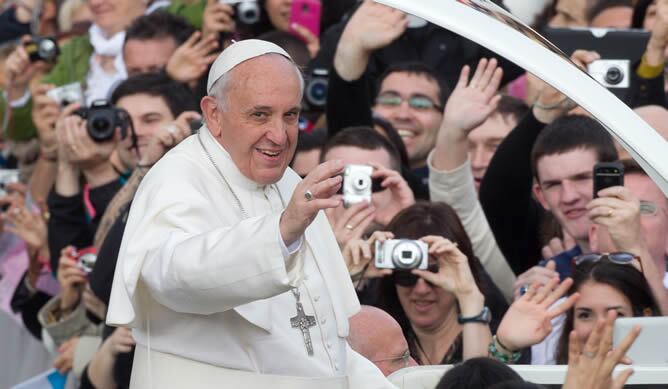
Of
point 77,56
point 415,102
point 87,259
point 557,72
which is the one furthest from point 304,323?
point 77,56

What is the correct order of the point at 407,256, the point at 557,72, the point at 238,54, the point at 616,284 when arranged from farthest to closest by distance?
the point at 407,256 < the point at 616,284 < the point at 238,54 < the point at 557,72

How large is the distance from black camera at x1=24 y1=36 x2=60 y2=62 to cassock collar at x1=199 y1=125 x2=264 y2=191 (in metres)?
5.31

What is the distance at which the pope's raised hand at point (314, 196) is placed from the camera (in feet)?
12.8

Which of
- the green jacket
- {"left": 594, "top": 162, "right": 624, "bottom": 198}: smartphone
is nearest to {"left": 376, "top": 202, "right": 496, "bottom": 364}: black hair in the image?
{"left": 594, "top": 162, "right": 624, "bottom": 198}: smartphone

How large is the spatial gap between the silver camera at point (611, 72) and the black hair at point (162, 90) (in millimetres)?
2162

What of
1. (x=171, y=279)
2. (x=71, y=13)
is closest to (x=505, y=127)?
(x=171, y=279)

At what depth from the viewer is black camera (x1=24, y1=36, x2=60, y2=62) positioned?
9.70m

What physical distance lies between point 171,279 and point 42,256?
4.49m

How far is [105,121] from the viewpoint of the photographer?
778 cm

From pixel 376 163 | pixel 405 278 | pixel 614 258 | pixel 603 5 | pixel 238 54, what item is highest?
pixel 603 5

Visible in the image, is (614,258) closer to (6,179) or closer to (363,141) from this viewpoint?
(363,141)

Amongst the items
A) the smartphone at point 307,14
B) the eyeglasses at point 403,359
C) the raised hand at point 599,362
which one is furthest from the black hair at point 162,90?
the raised hand at point 599,362

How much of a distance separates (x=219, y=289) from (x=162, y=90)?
3977 mm

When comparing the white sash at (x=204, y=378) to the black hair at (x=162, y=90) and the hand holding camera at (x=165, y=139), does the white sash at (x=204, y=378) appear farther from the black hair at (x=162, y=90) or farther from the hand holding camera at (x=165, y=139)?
the black hair at (x=162, y=90)
